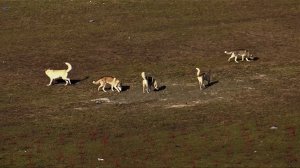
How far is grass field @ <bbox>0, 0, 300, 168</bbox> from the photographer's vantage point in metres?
37.8

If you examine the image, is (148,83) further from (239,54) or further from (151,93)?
(239,54)

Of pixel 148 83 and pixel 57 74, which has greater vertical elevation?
pixel 57 74

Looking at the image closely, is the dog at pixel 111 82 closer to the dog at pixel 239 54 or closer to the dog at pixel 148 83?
the dog at pixel 148 83

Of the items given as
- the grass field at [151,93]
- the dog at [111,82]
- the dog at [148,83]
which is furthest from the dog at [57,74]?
the dog at [148,83]

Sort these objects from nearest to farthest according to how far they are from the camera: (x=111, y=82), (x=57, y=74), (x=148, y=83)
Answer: (x=148, y=83), (x=111, y=82), (x=57, y=74)

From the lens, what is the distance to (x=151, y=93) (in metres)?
50.6

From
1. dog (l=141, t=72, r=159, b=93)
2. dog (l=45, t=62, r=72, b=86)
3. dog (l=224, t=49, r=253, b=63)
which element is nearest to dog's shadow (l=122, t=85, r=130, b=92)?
dog (l=141, t=72, r=159, b=93)

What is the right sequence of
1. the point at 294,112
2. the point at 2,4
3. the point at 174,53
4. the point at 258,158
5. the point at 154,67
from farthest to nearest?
the point at 2,4 → the point at 174,53 → the point at 154,67 → the point at 294,112 → the point at 258,158

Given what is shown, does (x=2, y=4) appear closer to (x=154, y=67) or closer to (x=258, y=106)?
(x=154, y=67)

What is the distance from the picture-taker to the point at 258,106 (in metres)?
46.1

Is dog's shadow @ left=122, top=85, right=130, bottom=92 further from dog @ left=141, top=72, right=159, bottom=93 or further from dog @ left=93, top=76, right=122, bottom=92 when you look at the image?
dog @ left=141, top=72, right=159, bottom=93

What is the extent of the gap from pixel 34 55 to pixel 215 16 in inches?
842

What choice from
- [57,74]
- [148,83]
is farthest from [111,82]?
[57,74]

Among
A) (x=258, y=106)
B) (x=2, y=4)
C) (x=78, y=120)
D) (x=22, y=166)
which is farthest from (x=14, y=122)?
(x=2, y=4)
